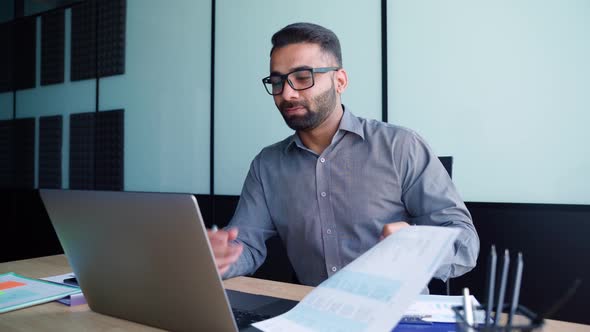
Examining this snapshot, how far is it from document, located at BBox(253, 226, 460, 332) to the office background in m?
0.20

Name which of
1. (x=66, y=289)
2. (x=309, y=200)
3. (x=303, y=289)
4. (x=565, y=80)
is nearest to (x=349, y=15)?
(x=565, y=80)

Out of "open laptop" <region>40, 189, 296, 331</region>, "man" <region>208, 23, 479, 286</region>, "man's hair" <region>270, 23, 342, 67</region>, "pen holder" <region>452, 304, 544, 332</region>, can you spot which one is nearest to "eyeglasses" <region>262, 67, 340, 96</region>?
"man" <region>208, 23, 479, 286</region>

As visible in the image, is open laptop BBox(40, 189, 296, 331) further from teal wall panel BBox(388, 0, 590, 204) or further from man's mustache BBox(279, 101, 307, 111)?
teal wall panel BBox(388, 0, 590, 204)

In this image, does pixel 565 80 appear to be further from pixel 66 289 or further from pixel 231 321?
pixel 66 289

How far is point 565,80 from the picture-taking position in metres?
2.03

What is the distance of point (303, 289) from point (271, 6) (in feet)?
7.55

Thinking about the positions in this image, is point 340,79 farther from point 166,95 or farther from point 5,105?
point 5,105

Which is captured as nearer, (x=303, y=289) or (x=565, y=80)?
(x=303, y=289)

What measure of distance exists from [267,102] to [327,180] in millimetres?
1529


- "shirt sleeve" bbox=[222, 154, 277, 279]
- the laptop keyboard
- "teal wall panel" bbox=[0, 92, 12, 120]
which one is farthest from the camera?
"teal wall panel" bbox=[0, 92, 12, 120]

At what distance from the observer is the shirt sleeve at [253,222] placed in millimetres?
1400

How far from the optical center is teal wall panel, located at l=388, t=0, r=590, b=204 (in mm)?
2012

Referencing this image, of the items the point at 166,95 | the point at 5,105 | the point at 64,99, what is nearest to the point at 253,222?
the point at 166,95

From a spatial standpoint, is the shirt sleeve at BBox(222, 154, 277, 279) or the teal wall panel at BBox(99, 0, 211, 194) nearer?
the shirt sleeve at BBox(222, 154, 277, 279)
